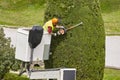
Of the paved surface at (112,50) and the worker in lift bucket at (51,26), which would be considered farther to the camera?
the paved surface at (112,50)

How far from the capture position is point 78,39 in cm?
927

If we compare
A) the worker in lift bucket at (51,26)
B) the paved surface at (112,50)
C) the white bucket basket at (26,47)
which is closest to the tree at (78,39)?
the worker in lift bucket at (51,26)

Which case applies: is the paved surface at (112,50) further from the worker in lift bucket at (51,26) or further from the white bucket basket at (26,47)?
the white bucket basket at (26,47)

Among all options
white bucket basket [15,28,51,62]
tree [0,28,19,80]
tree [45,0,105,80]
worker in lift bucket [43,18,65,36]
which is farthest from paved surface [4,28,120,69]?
white bucket basket [15,28,51,62]

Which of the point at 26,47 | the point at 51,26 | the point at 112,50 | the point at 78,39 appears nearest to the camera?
the point at 26,47

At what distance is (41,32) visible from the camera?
330 inches

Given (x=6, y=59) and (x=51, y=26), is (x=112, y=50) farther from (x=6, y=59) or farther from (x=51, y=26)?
(x=51, y=26)

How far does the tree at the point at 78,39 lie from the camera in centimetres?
929

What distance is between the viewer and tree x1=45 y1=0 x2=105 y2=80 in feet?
30.5

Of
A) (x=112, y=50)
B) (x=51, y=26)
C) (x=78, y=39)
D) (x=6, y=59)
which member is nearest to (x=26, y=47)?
(x=51, y=26)

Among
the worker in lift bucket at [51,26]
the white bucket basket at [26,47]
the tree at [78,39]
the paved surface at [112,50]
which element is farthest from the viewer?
the paved surface at [112,50]

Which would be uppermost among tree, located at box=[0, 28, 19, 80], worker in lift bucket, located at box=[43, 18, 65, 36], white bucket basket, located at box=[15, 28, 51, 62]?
worker in lift bucket, located at box=[43, 18, 65, 36]

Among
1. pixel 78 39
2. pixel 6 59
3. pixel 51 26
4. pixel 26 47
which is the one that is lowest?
pixel 6 59

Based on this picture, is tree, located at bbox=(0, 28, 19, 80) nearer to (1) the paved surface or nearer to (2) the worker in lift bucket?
(2) the worker in lift bucket
